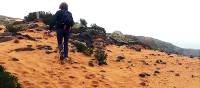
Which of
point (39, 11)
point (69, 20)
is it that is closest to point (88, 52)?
point (69, 20)

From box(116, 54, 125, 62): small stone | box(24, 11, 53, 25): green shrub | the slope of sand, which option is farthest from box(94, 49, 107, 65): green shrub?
box(24, 11, 53, 25): green shrub

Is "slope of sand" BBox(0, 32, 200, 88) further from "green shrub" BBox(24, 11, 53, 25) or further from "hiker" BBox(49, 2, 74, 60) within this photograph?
"green shrub" BBox(24, 11, 53, 25)

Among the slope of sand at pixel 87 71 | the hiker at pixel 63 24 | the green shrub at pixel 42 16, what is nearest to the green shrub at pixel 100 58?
the slope of sand at pixel 87 71

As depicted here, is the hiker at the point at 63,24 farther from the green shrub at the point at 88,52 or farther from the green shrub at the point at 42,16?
the green shrub at the point at 42,16

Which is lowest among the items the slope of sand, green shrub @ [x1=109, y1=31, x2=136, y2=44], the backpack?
the slope of sand

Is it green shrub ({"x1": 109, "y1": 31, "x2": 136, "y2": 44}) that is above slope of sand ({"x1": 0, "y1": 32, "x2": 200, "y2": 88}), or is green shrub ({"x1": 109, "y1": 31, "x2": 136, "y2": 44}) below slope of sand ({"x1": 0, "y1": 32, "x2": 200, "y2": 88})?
above

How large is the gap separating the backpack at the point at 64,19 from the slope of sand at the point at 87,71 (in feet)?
4.08

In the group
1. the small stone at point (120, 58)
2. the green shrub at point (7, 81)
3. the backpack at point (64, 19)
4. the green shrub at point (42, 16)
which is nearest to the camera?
the green shrub at point (7, 81)

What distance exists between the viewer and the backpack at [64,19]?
54.2ft

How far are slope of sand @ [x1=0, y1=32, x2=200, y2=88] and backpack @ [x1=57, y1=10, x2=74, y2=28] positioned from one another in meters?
1.24

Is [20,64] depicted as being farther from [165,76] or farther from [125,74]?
[165,76]

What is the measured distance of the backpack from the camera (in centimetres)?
1652

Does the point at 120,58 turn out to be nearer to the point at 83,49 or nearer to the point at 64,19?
the point at 83,49

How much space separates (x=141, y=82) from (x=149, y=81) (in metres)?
0.41
